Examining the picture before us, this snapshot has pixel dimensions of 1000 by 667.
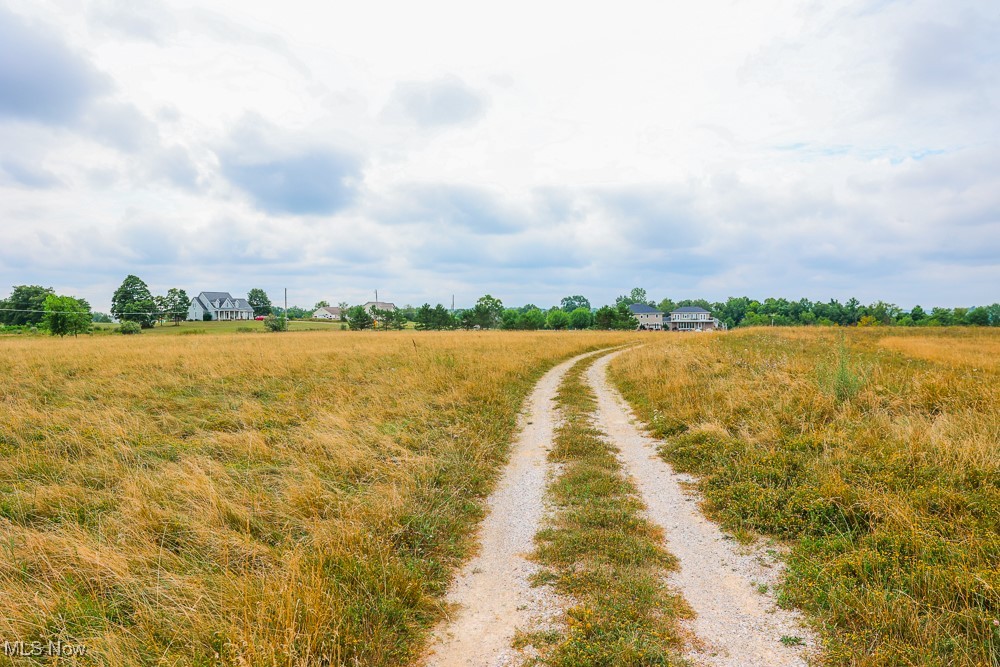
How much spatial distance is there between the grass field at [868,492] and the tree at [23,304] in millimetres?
113247

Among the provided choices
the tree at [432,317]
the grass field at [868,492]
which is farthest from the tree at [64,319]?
the grass field at [868,492]

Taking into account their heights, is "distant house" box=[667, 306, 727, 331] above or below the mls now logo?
above

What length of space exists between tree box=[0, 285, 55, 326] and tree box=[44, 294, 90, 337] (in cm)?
3649

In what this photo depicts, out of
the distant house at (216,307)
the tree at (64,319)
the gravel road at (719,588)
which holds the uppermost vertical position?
the distant house at (216,307)

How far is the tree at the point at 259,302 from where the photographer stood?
124 m

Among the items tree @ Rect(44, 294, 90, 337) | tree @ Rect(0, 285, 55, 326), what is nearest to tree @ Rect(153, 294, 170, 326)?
tree @ Rect(0, 285, 55, 326)

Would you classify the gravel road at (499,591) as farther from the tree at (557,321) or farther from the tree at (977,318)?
the tree at (977,318)

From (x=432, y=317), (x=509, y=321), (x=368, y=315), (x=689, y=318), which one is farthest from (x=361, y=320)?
(x=689, y=318)

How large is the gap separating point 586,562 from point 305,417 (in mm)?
8247

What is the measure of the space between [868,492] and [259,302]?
147 meters

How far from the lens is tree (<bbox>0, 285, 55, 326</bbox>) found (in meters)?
76.0

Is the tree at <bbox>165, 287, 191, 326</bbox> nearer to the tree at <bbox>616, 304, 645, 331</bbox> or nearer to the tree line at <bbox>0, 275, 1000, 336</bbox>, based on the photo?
the tree line at <bbox>0, 275, 1000, 336</bbox>

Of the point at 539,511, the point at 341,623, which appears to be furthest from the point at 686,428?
the point at 341,623

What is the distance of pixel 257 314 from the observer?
123 metres
